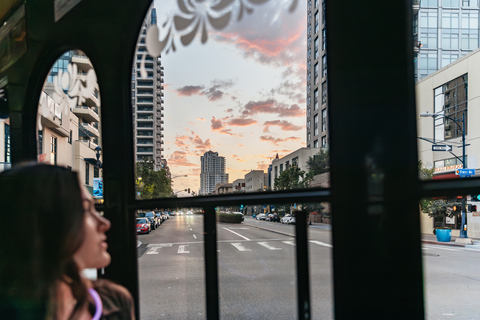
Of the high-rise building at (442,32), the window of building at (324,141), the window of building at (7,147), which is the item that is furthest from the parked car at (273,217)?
the window of building at (7,147)

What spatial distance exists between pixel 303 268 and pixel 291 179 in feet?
1.09

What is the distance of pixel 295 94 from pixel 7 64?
1.96 metres

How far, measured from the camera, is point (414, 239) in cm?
97

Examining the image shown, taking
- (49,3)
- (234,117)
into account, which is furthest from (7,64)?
(234,117)

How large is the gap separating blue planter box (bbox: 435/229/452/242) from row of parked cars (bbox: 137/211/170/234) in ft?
3.76

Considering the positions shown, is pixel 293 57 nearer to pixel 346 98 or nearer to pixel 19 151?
pixel 346 98

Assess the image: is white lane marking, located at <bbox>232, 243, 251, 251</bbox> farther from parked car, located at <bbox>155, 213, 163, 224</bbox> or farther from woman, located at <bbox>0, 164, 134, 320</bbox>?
woman, located at <bbox>0, 164, 134, 320</bbox>

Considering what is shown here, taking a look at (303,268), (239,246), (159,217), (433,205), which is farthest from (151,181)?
(433,205)

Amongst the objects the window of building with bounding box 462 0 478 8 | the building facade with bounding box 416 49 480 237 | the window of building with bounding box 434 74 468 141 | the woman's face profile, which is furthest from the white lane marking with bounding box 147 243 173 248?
the window of building with bounding box 462 0 478 8

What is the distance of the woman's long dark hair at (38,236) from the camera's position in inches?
54.2

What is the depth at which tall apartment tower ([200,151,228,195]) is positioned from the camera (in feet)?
4.73

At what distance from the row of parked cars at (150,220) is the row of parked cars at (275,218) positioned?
21.5 inches

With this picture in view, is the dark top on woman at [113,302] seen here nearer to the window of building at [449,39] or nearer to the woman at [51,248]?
the woman at [51,248]

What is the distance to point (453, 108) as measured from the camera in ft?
2.97
